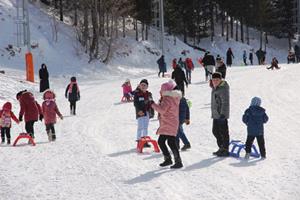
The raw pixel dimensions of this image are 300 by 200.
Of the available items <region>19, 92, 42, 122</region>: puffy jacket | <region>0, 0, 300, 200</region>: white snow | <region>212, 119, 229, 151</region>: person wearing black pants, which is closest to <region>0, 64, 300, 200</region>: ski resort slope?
<region>0, 0, 300, 200</region>: white snow

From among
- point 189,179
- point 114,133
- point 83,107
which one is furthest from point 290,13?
point 189,179

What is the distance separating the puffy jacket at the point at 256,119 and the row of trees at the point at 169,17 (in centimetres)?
2797

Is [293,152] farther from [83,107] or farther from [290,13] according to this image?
[290,13]

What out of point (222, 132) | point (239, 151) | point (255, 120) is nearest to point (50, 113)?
point (222, 132)

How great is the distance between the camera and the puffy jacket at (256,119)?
9.68 m

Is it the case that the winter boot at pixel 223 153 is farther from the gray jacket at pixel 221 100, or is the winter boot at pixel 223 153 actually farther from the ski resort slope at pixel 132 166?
the gray jacket at pixel 221 100

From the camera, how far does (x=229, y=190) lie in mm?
7523

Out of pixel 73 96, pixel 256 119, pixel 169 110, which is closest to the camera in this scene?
pixel 169 110

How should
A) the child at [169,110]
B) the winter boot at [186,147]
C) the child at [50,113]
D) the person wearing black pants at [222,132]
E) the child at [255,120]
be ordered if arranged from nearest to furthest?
the child at [169,110]
the child at [255,120]
the person wearing black pants at [222,132]
the winter boot at [186,147]
the child at [50,113]

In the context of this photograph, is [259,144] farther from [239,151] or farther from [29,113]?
[29,113]

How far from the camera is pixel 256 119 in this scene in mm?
9688

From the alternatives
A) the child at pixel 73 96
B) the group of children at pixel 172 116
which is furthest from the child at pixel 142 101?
the child at pixel 73 96

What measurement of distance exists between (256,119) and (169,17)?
43783mm

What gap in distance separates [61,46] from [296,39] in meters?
44.9
